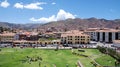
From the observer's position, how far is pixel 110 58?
81188mm

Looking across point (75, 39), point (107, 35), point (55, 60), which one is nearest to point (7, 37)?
point (75, 39)

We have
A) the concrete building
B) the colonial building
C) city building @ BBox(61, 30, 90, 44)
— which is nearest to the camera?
city building @ BBox(61, 30, 90, 44)

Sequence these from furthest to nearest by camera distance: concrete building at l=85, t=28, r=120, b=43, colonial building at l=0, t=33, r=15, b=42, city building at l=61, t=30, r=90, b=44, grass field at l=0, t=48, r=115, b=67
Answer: colonial building at l=0, t=33, r=15, b=42, concrete building at l=85, t=28, r=120, b=43, city building at l=61, t=30, r=90, b=44, grass field at l=0, t=48, r=115, b=67

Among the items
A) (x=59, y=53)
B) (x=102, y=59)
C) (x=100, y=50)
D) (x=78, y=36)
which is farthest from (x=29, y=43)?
(x=102, y=59)

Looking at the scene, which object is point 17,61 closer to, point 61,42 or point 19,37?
point 61,42

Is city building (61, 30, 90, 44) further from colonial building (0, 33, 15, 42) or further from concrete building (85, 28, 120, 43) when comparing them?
colonial building (0, 33, 15, 42)

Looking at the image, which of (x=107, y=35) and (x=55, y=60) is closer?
(x=55, y=60)

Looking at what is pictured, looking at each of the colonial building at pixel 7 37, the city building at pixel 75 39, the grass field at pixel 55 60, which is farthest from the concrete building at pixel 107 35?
the colonial building at pixel 7 37

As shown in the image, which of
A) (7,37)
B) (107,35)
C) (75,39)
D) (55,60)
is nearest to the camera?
(55,60)

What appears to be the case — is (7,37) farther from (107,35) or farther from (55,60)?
(55,60)

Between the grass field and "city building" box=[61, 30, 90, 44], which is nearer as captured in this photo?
the grass field

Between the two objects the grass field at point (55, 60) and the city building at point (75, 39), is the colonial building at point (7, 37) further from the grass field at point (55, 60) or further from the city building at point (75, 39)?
the grass field at point (55, 60)

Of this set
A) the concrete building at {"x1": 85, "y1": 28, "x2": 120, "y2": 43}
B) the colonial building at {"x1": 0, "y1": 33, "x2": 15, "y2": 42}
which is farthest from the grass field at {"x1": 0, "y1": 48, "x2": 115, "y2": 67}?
the concrete building at {"x1": 85, "y1": 28, "x2": 120, "y2": 43}

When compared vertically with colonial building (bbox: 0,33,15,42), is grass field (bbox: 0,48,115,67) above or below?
below
